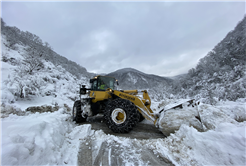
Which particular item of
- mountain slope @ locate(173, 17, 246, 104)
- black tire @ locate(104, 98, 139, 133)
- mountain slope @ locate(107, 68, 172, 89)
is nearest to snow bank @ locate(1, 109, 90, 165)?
black tire @ locate(104, 98, 139, 133)

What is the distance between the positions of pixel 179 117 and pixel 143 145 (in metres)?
1.44

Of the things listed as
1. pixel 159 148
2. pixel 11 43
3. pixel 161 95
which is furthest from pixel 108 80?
pixel 11 43

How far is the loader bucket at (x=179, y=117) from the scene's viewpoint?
10.6 feet

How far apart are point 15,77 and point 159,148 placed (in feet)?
31.4

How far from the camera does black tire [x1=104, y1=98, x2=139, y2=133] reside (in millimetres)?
3783

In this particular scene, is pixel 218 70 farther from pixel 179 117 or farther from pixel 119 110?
pixel 119 110

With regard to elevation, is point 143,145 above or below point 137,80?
below

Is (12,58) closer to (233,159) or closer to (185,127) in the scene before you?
(185,127)

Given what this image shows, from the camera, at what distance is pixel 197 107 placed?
347cm

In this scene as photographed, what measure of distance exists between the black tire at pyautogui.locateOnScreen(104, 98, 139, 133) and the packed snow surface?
591 mm

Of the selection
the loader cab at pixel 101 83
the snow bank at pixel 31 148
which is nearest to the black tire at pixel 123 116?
the snow bank at pixel 31 148

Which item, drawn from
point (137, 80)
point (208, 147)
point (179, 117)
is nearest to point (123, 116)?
point (179, 117)

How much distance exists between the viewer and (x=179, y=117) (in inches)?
134

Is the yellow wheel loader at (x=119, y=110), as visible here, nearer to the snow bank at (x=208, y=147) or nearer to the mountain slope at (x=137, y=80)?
the snow bank at (x=208, y=147)
